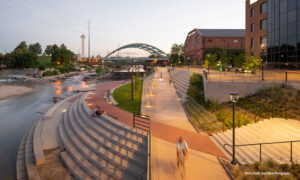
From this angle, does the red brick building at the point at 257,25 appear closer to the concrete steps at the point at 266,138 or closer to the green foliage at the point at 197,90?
the green foliage at the point at 197,90

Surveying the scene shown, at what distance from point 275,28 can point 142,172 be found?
99.2 feet

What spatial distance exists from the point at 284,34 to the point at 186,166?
89.1 ft

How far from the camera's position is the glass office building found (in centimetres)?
2370

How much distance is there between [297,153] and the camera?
30.8ft

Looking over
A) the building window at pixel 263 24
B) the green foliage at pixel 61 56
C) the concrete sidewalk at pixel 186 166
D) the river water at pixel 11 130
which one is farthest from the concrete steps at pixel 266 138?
the green foliage at pixel 61 56

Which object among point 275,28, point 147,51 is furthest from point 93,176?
point 147,51

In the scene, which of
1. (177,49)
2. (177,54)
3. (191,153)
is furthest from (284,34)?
(177,49)

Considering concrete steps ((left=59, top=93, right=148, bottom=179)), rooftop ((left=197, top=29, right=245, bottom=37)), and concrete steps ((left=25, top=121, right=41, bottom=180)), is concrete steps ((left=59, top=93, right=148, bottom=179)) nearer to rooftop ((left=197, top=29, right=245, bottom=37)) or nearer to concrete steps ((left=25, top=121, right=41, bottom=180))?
concrete steps ((left=25, top=121, right=41, bottom=180))

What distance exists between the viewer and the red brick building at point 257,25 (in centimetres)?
3049

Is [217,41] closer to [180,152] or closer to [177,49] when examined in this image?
[177,49]

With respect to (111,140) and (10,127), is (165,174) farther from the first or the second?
(10,127)

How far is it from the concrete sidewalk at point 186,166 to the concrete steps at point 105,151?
808mm

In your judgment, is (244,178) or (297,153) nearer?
(244,178)

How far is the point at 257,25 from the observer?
3206 centimetres
